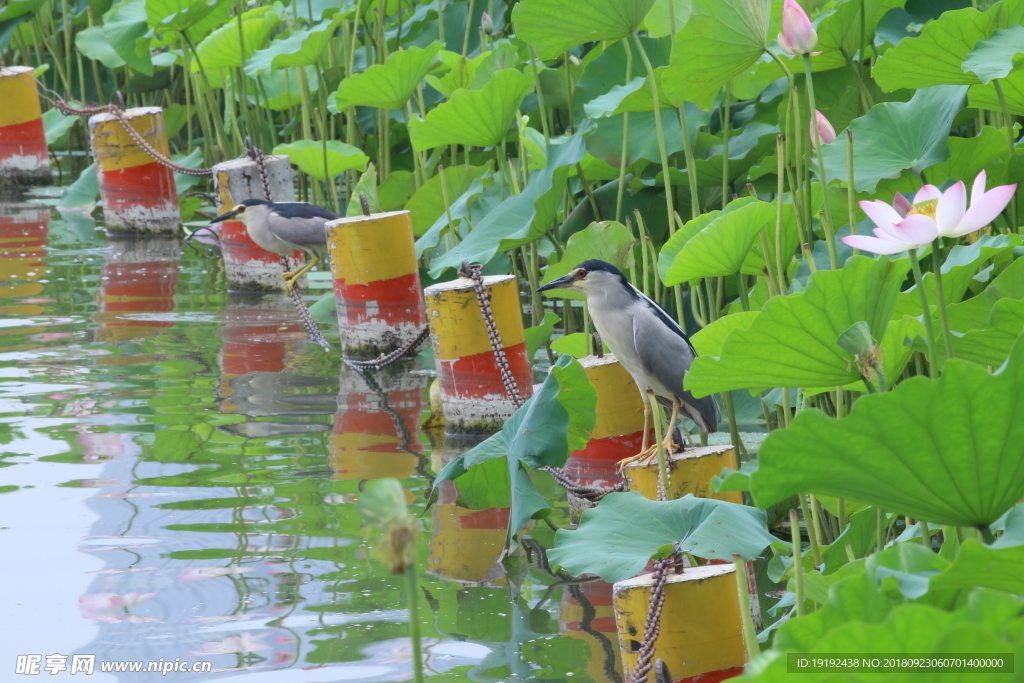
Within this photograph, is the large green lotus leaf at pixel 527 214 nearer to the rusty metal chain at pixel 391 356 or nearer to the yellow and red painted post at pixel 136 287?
the rusty metal chain at pixel 391 356

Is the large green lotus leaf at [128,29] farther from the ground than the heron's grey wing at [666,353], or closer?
farther from the ground

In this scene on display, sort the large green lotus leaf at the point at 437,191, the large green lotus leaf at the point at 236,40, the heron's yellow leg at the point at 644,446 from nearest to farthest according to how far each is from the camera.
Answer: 1. the heron's yellow leg at the point at 644,446
2. the large green lotus leaf at the point at 437,191
3. the large green lotus leaf at the point at 236,40

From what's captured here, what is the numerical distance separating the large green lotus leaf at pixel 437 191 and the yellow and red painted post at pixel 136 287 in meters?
1.14

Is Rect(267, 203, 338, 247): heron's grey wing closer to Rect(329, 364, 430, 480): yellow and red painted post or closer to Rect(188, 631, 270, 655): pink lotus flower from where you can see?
Rect(329, 364, 430, 480): yellow and red painted post

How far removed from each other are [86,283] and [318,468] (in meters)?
2.64

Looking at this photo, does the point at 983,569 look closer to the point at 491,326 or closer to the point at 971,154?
the point at 971,154

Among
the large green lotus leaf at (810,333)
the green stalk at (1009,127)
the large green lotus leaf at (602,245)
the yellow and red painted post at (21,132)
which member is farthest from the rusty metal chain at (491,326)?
the yellow and red painted post at (21,132)

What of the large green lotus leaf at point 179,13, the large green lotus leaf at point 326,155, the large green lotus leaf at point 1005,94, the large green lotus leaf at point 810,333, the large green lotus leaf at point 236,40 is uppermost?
the large green lotus leaf at point 179,13

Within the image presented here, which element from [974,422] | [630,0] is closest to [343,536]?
[630,0]

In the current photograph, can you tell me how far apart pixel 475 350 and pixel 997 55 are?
5.05 ft

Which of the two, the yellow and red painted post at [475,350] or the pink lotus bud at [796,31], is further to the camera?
the yellow and red painted post at [475,350]

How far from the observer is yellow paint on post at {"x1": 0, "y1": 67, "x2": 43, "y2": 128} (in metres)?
6.71

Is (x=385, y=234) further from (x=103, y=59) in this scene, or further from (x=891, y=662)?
(x=103, y=59)

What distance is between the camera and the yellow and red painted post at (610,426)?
2641mm
